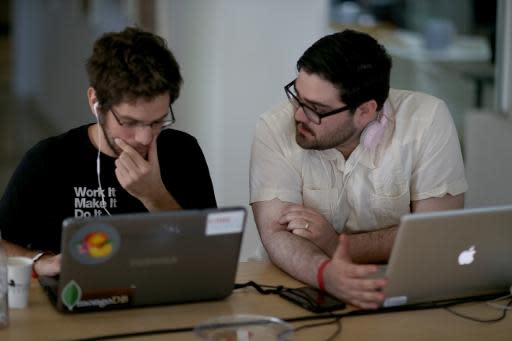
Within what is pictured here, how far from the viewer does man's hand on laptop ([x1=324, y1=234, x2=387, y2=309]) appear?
2.17 m

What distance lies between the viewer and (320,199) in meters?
2.70

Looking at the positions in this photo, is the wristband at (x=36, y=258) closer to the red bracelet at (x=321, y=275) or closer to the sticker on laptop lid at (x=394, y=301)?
the red bracelet at (x=321, y=275)

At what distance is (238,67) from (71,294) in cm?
237

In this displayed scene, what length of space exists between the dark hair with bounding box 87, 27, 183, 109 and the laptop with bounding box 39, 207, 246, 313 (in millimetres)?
451

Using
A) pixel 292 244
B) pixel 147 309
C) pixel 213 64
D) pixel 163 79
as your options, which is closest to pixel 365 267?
pixel 292 244

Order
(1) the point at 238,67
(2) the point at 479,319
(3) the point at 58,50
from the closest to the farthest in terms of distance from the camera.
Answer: (2) the point at 479,319
(1) the point at 238,67
(3) the point at 58,50

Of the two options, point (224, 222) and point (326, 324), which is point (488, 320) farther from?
point (224, 222)

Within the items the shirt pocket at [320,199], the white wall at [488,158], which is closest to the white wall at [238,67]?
the white wall at [488,158]

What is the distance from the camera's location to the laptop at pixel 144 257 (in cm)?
197

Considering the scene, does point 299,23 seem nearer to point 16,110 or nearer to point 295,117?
point 295,117

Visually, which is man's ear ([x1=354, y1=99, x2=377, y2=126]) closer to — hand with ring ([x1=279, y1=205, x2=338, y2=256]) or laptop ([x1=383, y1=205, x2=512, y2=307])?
hand with ring ([x1=279, y1=205, x2=338, y2=256])

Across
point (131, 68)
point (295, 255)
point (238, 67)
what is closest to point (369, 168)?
point (295, 255)

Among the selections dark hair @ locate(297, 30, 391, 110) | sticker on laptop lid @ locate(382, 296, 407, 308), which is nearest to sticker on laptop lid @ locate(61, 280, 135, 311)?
sticker on laptop lid @ locate(382, 296, 407, 308)

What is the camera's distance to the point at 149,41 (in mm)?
2410
